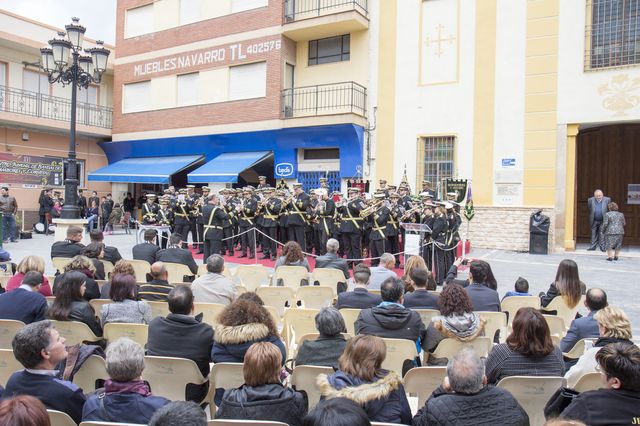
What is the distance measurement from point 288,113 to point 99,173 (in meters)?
10.5

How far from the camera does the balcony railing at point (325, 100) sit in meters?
18.6

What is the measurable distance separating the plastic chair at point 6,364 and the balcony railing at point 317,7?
16885 mm

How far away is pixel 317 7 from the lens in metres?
19.2

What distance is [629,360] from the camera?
2709 millimetres

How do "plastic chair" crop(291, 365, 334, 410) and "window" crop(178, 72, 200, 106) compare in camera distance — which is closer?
"plastic chair" crop(291, 365, 334, 410)

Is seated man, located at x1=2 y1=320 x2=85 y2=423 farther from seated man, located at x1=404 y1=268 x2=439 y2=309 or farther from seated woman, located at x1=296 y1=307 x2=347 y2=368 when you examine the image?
seated man, located at x1=404 y1=268 x2=439 y2=309

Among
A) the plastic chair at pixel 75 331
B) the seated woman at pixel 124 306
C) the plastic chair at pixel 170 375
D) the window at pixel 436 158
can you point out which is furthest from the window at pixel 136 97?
Answer: the plastic chair at pixel 170 375

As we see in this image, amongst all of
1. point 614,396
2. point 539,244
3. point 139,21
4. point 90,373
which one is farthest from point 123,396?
point 139,21

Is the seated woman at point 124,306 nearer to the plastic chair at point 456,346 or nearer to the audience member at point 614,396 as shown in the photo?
the plastic chair at point 456,346

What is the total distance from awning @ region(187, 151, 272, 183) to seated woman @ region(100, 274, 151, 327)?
1473 cm

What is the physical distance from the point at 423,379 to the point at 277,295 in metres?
3.18

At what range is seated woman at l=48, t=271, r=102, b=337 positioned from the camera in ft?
15.3

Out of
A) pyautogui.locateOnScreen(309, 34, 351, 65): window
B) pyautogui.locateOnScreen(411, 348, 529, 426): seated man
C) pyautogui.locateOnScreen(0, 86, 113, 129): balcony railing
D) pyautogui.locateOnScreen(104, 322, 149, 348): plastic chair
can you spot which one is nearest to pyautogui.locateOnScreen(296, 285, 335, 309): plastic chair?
pyautogui.locateOnScreen(104, 322, 149, 348): plastic chair

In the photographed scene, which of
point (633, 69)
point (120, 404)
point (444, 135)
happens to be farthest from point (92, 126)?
point (120, 404)
